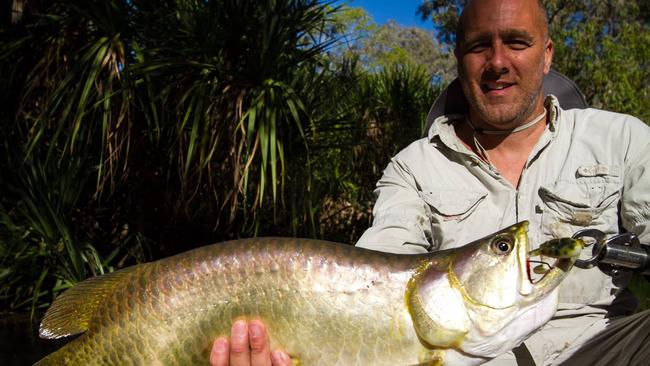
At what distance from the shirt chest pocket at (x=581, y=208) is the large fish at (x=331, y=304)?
3.73ft

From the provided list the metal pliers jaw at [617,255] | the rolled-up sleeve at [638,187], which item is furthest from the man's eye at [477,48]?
the metal pliers jaw at [617,255]

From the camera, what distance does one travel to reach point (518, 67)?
3.28 metres

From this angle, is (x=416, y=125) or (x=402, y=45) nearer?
(x=416, y=125)

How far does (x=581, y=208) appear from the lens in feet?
9.96

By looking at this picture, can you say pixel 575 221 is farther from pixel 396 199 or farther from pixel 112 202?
pixel 112 202

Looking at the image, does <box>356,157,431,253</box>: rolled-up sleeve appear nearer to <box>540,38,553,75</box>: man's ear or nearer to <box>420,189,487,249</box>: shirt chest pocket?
<box>420,189,487,249</box>: shirt chest pocket

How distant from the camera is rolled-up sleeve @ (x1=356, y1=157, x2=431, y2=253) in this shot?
2886mm

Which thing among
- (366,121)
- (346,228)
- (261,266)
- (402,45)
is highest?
(402,45)

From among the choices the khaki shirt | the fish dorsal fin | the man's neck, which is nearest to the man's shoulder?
the khaki shirt

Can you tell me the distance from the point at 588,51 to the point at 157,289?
16936 millimetres

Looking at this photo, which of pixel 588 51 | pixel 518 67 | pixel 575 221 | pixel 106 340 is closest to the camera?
pixel 106 340

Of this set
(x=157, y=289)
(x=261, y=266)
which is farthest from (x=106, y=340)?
(x=261, y=266)

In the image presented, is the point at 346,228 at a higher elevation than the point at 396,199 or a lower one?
lower

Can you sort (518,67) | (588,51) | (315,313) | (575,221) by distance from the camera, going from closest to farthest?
(315,313), (575,221), (518,67), (588,51)
